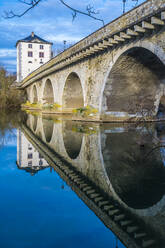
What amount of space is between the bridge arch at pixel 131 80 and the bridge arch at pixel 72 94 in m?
7.61

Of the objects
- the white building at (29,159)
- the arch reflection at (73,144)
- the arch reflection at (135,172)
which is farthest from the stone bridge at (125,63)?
the white building at (29,159)

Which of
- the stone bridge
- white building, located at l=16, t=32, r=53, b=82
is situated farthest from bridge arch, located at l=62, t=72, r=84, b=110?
white building, located at l=16, t=32, r=53, b=82

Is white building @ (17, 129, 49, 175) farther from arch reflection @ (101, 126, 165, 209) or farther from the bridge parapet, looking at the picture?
the bridge parapet

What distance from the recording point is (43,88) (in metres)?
30.0

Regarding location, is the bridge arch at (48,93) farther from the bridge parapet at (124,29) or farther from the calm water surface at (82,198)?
the calm water surface at (82,198)

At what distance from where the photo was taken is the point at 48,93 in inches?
1214

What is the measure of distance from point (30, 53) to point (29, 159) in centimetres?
4741

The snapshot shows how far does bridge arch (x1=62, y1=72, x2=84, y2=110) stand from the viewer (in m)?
21.3

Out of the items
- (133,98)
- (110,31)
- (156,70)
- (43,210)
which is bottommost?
(43,210)

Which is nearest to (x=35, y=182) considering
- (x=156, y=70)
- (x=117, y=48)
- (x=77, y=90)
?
(x=117, y=48)

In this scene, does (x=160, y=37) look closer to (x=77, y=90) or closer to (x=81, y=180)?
(x=81, y=180)

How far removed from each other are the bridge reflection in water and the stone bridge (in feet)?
7.21

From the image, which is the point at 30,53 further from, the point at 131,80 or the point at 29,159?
the point at 29,159

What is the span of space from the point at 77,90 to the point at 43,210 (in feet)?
63.1
